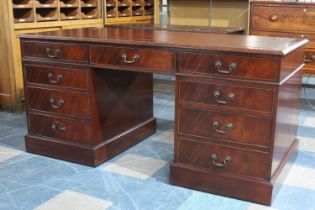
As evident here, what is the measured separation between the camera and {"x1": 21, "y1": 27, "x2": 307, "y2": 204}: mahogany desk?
1805mm

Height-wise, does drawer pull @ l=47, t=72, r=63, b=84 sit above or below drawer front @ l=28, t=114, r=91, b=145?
above

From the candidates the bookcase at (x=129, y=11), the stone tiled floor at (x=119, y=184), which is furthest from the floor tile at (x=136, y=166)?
the bookcase at (x=129, y=11)

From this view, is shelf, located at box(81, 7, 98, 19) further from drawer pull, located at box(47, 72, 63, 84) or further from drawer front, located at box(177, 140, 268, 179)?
drawer front, located at box(177, 140, 268, 179)

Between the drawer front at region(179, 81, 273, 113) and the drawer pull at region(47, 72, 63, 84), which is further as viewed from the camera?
the drawer pull at region(47, 72, 63, 84)

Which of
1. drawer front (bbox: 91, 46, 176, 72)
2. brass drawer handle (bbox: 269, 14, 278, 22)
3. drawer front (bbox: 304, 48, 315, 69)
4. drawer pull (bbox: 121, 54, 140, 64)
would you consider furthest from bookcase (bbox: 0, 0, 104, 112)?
drawer front (bbox: 304, 48, 315, 69)

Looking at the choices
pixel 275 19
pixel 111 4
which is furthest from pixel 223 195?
pixel 111 4

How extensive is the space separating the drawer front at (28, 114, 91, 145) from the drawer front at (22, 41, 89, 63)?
1.26 ft

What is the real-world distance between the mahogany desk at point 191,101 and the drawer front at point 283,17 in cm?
134

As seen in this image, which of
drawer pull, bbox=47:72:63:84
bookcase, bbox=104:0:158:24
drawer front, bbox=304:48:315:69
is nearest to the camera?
drawer pull, bbox=47:72:63:84

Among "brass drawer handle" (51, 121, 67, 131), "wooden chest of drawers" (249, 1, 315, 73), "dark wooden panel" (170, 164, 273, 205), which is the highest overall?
"wooden chest of drawers" (249, 1, 315, 73)

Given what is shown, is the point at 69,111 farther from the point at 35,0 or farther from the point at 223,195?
the point at 35,0

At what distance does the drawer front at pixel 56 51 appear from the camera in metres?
2.20

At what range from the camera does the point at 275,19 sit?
346cm

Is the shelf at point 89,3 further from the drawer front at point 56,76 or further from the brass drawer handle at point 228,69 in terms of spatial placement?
the brass drawer handle at point 228,69
